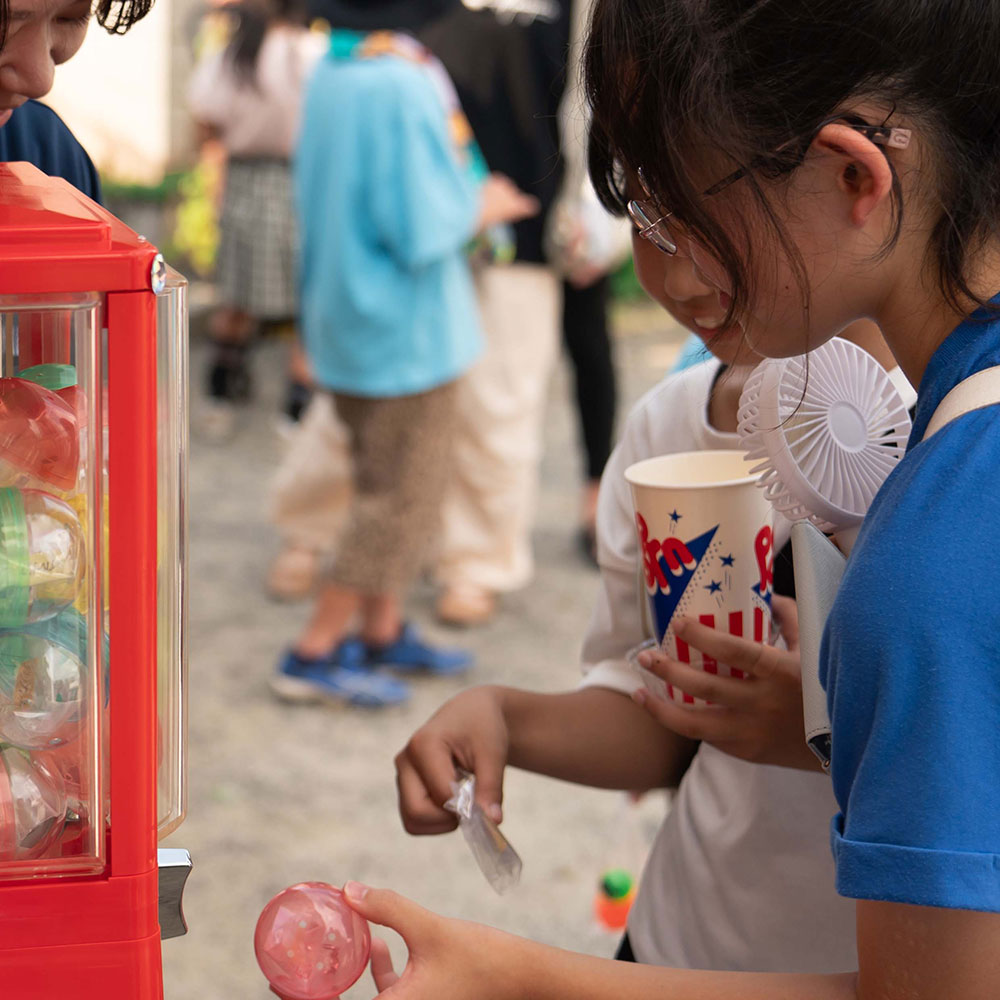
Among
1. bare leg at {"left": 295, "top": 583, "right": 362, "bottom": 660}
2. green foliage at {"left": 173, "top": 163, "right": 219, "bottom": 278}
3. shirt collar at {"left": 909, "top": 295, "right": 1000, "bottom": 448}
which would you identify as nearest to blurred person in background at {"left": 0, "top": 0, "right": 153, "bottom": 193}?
shirt collar at {"left": 909, "top": 295, "right": 1000, "bottom": 448}

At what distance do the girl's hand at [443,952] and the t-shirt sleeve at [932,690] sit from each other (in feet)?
Result: 0.81

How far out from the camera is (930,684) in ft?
2.24

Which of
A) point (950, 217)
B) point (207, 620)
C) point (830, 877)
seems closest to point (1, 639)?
point (950, 217)

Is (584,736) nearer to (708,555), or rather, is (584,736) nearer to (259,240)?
(708,555)

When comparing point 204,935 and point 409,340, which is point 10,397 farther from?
point 409,340

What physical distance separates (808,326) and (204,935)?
193 centimetres

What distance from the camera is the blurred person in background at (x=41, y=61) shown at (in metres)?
0.86

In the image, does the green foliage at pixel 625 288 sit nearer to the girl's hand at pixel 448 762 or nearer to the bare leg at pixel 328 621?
the bare leg at pixel 328 621

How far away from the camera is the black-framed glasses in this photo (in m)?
0.75

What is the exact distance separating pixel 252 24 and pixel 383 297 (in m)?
1.86

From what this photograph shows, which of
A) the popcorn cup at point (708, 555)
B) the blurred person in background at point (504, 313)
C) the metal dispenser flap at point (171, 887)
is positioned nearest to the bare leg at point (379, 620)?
the blurred person in background at point (504, 313)

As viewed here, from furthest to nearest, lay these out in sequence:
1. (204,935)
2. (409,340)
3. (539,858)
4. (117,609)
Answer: (409,340) → (539,858) → (204,935) → (117,609)

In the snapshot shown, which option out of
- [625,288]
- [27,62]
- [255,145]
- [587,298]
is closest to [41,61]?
[27,62]

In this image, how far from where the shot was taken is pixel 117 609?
75 cm
